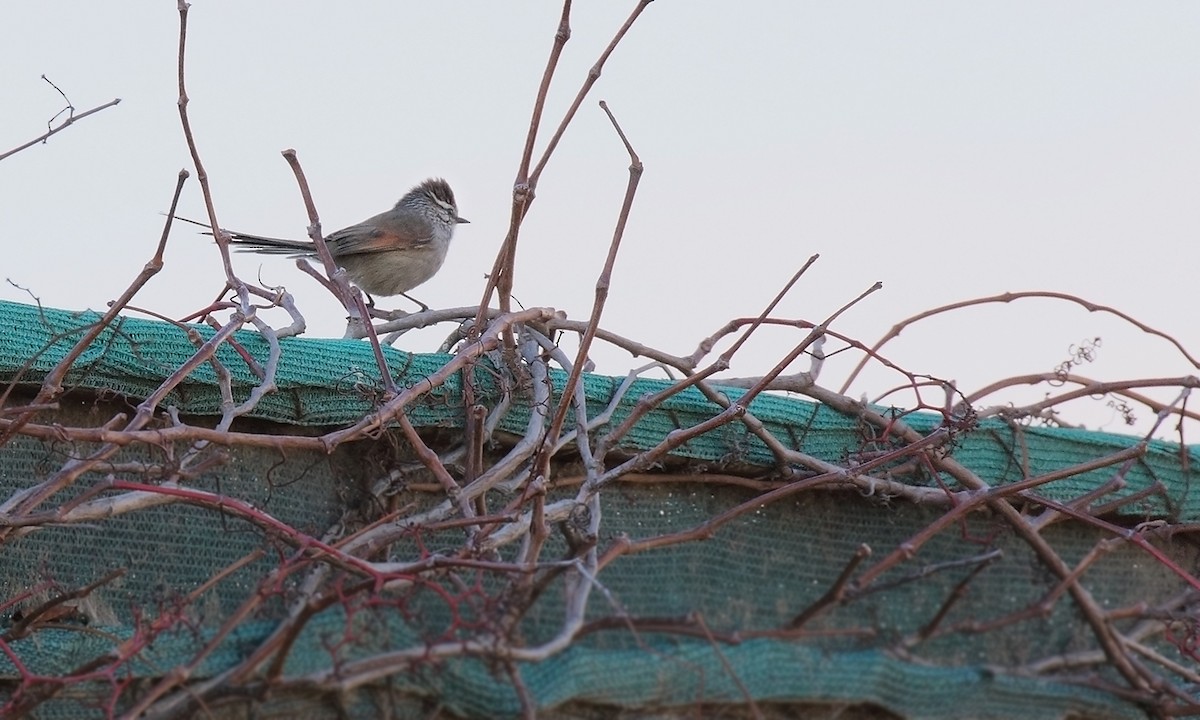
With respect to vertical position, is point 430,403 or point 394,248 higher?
point 394,248

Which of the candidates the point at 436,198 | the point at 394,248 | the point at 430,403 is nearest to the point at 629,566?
the point at 430,403

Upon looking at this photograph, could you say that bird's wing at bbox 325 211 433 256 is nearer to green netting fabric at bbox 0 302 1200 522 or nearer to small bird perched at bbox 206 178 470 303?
small bird perched at bbox 206 178 470 303

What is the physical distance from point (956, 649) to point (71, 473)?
2425 millimetres

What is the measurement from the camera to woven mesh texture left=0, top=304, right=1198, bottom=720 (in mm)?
2955

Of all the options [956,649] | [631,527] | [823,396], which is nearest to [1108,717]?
[956,649]

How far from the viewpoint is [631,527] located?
3611 millimetres

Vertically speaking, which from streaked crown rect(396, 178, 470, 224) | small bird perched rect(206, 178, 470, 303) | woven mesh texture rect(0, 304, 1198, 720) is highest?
streaked crown rect(396, 178, 470, 224)

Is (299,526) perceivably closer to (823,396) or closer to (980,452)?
(823,396)

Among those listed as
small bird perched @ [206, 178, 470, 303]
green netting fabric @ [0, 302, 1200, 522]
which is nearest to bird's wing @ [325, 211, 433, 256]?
small bird perched @ [206, 178, 470, 303]

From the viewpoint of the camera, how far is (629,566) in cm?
356

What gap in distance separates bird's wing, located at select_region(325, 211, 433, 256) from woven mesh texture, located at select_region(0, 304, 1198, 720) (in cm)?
373

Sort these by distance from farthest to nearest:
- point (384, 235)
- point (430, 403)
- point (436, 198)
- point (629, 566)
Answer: point (436, 198), point (384, 235), point (629, 566), point (430, 403)

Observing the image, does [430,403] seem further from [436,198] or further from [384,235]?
[436,198]

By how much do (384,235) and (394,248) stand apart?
8cm
